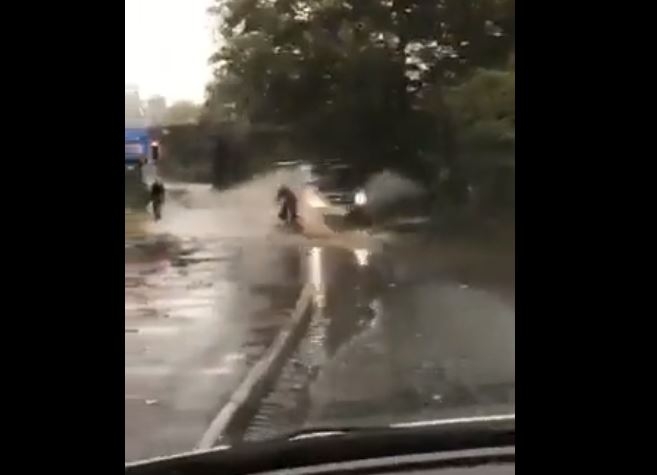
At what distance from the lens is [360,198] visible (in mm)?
2533

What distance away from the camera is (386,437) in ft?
6.20

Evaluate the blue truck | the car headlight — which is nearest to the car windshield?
the car headlight

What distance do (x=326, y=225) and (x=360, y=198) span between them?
11cm

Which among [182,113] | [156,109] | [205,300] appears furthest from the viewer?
[205,300]

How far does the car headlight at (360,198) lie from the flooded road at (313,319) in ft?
0.41

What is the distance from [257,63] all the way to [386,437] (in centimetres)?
84

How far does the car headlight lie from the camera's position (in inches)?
98.5

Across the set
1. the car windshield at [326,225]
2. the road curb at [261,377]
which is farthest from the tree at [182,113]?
the road curb at [261,377]

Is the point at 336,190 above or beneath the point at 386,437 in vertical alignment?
above

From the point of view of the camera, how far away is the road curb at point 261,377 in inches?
82.4

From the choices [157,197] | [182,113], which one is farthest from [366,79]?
[157,197]

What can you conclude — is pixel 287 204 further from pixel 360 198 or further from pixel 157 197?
pixel 157 197
